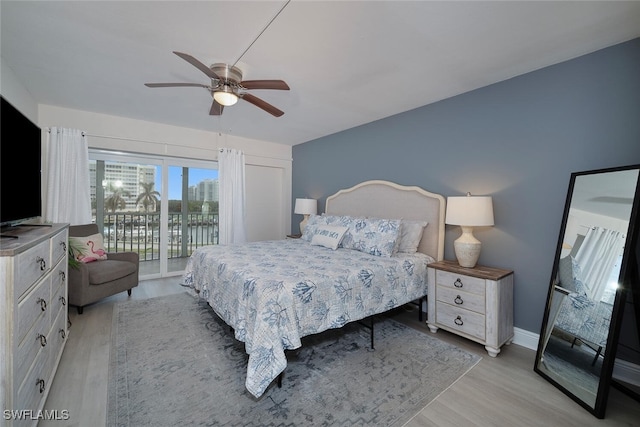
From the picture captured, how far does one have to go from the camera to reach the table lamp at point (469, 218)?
8.13 ft

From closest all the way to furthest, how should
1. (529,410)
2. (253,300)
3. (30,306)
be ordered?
1. (30,306)
2. (529,410)
3. (253,300)

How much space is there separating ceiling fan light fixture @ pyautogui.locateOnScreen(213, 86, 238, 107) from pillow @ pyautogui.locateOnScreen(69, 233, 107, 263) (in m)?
2.50

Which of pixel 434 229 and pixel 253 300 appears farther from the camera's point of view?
pixel 434 229

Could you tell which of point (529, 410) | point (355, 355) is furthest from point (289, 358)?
point (529, 410)

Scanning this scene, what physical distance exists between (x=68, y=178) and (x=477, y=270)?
4888 mm

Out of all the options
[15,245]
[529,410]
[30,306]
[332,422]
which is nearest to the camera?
[15,245]

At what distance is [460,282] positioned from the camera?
8.11 ft

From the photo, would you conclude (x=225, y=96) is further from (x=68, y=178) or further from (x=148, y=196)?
(x=148, y=196)

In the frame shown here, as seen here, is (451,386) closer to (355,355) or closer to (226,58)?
(355,355)

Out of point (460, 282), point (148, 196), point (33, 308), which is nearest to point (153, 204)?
point (148, 196)

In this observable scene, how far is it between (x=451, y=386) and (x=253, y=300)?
1.51 metres

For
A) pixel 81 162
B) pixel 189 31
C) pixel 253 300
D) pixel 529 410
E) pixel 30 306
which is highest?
pixel 189 31

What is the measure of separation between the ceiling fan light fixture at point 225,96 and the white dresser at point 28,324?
4.98ft

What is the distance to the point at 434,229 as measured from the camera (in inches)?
122
